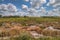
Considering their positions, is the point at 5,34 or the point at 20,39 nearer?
the point at 20,39

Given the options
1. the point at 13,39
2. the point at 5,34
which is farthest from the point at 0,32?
the point at 13,39

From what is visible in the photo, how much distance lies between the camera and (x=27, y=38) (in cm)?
1436

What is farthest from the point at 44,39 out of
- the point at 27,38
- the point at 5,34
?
the point at 5,34

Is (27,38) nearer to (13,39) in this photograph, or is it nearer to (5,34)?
(13,39)

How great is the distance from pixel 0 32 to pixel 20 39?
22.6ft

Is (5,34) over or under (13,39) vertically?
under

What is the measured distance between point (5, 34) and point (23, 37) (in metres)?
6.58

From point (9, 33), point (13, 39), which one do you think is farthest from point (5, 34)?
point (13, 39)

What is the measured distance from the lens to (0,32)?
20781 mm

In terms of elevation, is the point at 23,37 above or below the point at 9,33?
above

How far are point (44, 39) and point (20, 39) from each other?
196cm

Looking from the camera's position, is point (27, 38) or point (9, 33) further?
point (9, 33)

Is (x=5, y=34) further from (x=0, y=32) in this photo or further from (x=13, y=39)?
(x=13, y=39)

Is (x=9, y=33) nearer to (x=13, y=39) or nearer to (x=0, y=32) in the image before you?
(x=0, y=32)
